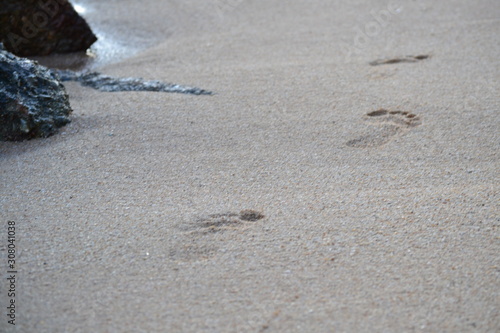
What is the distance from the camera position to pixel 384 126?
236cm

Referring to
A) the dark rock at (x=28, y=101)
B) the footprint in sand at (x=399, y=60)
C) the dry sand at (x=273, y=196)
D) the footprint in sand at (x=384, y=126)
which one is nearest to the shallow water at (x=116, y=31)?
the dry sand at (x=273, y=196)

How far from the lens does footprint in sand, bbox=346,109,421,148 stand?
226cm

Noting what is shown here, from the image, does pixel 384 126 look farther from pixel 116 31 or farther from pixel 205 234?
pixel 116 31

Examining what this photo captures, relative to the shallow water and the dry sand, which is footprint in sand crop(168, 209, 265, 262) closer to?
the dry sand

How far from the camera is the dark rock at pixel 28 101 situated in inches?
92.1

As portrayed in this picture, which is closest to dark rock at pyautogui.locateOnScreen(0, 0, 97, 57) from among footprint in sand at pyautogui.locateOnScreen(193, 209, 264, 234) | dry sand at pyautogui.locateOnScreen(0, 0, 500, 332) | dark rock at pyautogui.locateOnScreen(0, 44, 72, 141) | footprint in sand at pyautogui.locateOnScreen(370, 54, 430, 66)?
dry sand at pyautogui.locateOnScreen(0, 0, 500, 332)

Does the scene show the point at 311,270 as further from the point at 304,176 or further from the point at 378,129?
the point at 378,129

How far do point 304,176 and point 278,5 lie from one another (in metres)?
2.31

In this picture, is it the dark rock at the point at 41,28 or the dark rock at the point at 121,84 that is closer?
the dark rock at the point at 121,84

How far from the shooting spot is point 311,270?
158cm

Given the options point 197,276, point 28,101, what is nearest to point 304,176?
point 197,276

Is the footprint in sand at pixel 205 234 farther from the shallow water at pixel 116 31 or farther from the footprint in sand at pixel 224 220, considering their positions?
the shallow water at pixel 116 31

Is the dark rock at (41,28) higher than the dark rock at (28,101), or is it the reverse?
the dark rock at (41,28)

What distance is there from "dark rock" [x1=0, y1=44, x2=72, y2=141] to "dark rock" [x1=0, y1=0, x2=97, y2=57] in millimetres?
847
